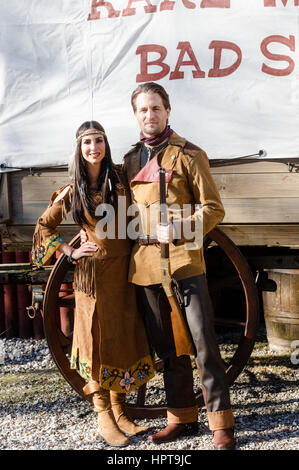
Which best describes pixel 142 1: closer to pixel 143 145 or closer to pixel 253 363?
pixel 143 145

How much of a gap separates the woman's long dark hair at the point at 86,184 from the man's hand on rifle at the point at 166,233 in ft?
1.06

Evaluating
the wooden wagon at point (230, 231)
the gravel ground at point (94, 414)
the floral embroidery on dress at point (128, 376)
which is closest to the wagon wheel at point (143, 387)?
the wooden wagon at point (230, 231)

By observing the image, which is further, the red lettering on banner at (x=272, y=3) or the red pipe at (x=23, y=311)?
the red pipe at (x=23, y=311)

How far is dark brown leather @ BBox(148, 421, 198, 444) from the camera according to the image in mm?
2705

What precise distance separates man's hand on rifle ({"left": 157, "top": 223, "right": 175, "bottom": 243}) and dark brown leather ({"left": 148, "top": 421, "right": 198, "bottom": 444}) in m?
0.98

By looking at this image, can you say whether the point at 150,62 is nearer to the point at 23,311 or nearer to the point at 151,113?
the point at 151,113

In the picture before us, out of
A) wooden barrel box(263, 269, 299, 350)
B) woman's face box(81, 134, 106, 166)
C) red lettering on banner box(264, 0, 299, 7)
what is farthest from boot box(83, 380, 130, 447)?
red lettering on banner box(264, 0, 299, 7)

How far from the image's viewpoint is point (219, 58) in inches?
115

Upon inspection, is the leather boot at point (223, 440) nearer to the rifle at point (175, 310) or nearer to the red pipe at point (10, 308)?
the rifle at point (175, 310)

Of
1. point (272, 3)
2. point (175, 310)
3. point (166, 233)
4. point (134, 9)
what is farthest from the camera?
point (134, 9)

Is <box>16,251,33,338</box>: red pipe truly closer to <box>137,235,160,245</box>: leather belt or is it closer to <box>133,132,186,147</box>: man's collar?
<box>137,235,160,245</box>: leather belt

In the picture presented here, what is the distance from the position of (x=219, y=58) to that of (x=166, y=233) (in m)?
1.09

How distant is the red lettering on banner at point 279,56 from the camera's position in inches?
112

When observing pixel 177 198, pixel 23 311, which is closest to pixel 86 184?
pixel 177 198
